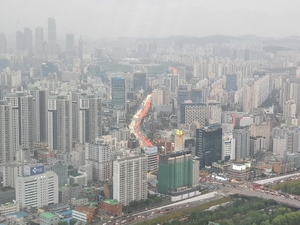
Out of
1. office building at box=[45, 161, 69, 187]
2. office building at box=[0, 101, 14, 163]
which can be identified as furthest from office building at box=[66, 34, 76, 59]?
office building at box=[45, 161, 69, 187]

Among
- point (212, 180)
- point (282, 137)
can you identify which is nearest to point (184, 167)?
point (212, 180)

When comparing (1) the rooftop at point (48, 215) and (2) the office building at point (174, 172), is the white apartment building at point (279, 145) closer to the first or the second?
(2) the office building at point (174, 172)

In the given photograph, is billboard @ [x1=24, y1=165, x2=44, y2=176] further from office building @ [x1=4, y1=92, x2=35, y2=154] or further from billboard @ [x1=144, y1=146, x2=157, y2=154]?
office building @ [x1=4, y1=92, x2=35, y2=154]

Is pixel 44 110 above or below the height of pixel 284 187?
above

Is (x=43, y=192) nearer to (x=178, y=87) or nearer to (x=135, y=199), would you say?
(x=135, y=199)

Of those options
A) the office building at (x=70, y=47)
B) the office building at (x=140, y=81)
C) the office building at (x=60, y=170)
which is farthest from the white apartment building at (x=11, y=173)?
the office building at (x=140, y=81)

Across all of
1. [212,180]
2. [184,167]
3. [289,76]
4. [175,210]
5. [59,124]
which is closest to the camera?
[175,210]

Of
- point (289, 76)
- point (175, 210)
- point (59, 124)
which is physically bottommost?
point (175, 210)

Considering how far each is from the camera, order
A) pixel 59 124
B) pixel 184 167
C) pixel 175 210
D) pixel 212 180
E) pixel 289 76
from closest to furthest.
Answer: pixel 175 210 < pixel 184 167 < pixel 212 180 < pixel 59 124 < pixel 289 76

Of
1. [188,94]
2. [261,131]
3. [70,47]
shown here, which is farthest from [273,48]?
[70,47]
